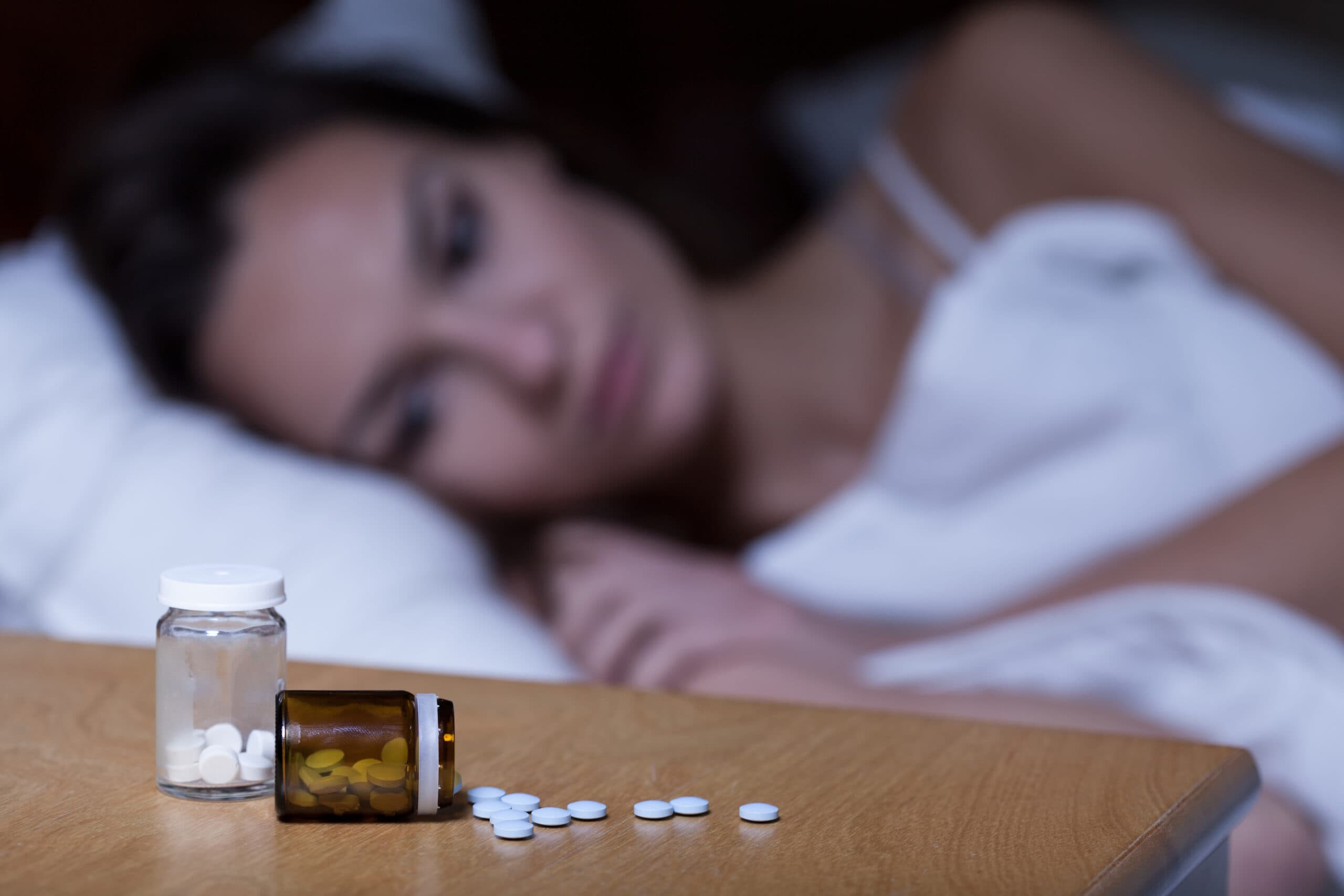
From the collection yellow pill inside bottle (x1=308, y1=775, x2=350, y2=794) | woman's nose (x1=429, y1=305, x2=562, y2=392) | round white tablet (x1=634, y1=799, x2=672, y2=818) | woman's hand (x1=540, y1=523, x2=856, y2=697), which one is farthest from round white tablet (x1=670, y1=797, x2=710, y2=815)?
woman's nose (x1=429, y1=305, x2=562, y2=392)

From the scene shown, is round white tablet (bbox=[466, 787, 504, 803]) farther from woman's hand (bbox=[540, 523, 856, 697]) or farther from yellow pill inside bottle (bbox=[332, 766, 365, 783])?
woman's hand (bbox=[540, 523, 856, 697])

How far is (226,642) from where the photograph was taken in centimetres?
45

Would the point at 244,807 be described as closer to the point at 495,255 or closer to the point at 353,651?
the point at 353,651

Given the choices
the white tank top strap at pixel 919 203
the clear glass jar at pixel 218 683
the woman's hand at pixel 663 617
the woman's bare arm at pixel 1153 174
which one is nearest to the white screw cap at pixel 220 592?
the clear glass jar at pixel 218 683

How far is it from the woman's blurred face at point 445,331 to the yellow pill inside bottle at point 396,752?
0.83 meters

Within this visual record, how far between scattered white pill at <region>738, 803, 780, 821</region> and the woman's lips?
884mm

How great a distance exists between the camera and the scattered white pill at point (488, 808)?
41cm

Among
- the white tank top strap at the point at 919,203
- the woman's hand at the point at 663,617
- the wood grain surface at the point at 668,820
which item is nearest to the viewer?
the wood grain surface at the point at 668,820

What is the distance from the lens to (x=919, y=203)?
1599 mm

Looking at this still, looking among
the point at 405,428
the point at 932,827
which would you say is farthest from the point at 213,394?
the point at 932,827

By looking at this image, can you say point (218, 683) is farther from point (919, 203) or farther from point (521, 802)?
point (919, 203)

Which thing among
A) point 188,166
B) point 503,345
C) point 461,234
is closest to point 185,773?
point 503,345

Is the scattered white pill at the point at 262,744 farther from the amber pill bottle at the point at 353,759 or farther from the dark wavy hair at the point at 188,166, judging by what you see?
the dark wavy hair at the point at 188,166

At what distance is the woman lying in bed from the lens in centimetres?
123
